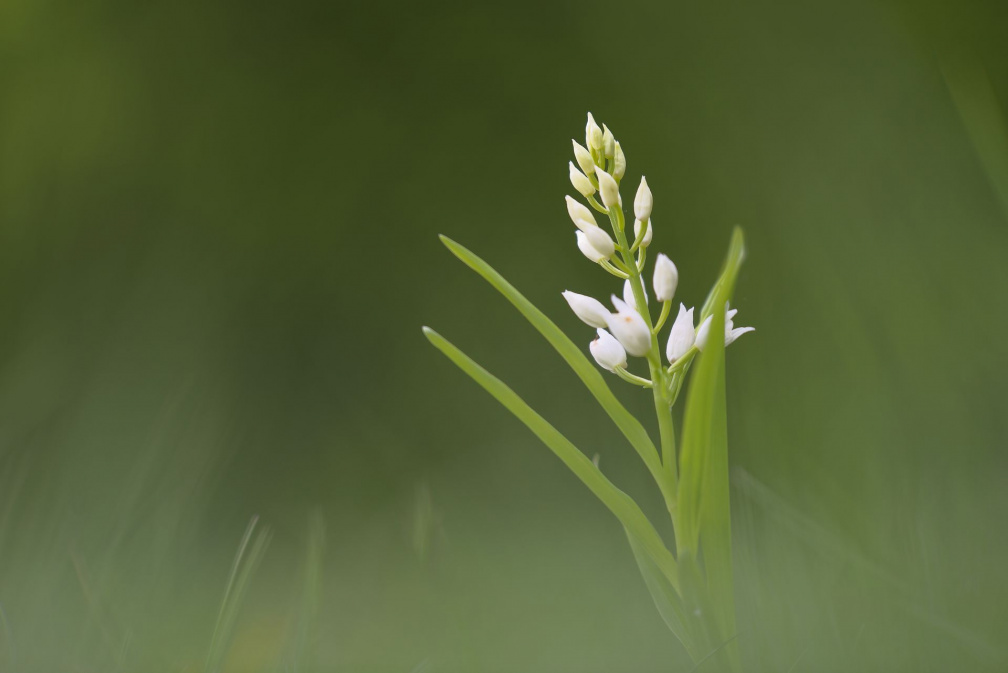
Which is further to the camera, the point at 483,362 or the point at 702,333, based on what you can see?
the point at 483,362

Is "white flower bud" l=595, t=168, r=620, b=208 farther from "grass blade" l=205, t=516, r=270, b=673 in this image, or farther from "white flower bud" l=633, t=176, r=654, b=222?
"grass blade" l=205, t=516, r=270, b=673

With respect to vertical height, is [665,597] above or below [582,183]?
below

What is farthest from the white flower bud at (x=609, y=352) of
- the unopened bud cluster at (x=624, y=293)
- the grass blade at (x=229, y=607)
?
the grass blade at (x=229, y=607)

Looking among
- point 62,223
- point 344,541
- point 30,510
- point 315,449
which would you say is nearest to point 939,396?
point 30,510

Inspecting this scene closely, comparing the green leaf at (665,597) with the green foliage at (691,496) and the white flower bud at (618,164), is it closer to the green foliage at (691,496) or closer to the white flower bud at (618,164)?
the green foliage at (691,496)

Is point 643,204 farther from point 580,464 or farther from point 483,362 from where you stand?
point 483,362


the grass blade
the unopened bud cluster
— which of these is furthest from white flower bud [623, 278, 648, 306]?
the grass blade

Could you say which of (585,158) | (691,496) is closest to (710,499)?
(691,496)
